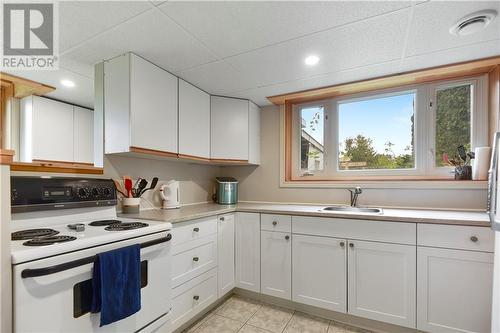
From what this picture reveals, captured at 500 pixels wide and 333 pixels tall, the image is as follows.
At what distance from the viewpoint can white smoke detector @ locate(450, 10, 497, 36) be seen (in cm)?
128

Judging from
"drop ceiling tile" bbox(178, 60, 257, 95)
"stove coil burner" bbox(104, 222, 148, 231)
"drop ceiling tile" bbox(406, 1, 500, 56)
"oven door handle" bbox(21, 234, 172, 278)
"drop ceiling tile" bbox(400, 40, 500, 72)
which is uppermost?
"drop ceiling tile" bbox(406, 1, 500, 56)

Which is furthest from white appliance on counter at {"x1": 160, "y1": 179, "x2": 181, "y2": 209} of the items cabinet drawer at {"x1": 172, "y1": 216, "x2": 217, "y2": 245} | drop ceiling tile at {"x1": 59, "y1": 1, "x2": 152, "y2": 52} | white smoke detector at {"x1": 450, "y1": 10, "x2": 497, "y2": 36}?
white smoke detector at {"x1": 450, "y1": 10, "x2": 497, "y2": 36}

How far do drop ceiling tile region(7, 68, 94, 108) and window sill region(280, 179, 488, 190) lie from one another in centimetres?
198

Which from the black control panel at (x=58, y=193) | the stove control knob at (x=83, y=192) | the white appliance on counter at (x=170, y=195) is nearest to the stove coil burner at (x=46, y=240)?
the black control panel at (x=58, y=193)

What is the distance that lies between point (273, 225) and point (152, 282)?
1075 millimetres

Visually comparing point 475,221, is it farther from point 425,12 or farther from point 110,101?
point 110,101

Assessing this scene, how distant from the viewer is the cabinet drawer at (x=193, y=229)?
1.66 metres

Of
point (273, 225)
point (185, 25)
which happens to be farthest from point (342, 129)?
point (185, 25)

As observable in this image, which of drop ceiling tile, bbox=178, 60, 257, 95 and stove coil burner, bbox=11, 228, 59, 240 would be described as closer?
stove coil burner, bbox=11, 228, 59, 240

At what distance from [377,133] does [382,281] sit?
1420 millimetres

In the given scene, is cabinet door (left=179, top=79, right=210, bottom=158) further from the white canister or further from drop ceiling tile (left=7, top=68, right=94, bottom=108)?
the white canister

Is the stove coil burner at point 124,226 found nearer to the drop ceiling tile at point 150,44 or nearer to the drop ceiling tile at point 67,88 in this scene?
the drop ceiling tile at point 67,88

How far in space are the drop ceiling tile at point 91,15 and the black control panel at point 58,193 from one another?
0.88m

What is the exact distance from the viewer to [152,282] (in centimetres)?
138
